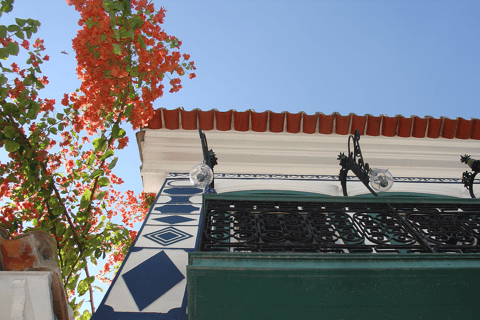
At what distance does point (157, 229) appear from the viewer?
357 centimetres

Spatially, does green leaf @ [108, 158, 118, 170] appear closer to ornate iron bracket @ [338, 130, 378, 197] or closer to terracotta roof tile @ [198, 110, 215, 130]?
ornate iron bracket @ [338, 130, 378, 197]

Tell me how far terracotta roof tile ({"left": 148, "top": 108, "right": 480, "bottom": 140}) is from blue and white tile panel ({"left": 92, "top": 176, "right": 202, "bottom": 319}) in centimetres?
125

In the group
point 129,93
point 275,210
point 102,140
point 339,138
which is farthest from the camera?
point 339,138

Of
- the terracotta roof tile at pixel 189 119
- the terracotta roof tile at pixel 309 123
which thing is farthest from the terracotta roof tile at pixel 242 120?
the terracotta roof tile at pixel 309 123

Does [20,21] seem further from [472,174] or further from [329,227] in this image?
[472,174]

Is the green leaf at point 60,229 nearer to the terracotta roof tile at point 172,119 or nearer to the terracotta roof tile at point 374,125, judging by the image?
the terracotta roof tile at point 172,119

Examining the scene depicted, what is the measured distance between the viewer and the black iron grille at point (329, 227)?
2.48 metres

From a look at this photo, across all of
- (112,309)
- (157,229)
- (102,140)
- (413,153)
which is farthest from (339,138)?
(112,309)

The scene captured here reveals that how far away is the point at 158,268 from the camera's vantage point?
3.01 m

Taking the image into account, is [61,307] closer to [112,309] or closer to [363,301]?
[112,309]

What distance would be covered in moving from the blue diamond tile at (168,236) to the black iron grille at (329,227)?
27.2 inches

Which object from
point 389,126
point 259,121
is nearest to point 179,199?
point 259,121

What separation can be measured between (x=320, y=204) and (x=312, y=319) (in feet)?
3.36

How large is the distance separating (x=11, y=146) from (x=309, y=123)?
11.1 ft
